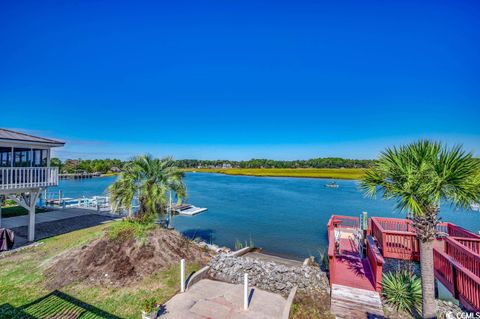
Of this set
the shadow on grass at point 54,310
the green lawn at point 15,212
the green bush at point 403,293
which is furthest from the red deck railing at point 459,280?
the green lawn at point 15,212

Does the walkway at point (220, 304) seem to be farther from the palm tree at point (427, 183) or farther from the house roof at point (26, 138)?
the house roof at point (26, 138)

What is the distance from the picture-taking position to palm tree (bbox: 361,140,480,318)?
4699 mm

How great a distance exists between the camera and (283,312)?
18.3 feet

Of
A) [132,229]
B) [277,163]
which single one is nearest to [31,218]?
[132,229]

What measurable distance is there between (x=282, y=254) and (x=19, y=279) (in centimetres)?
1085

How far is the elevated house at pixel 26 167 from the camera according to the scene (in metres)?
9.80

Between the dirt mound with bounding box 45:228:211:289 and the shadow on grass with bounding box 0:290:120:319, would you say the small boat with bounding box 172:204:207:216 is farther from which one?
the shadow on grass with bounding box 0:290:120:319

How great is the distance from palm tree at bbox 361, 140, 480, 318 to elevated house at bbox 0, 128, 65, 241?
41.9 feet

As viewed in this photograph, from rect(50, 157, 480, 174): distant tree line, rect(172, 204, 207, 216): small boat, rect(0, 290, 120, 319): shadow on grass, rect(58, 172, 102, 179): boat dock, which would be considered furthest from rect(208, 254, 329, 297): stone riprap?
rect(50, 157, 480, 174): distant tree line

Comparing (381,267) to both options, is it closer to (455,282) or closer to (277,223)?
(455,282)

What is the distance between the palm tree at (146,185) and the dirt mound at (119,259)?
1.20 m

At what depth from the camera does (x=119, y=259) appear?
7789 millimetres

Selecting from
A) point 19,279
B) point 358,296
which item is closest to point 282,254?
point 358,296

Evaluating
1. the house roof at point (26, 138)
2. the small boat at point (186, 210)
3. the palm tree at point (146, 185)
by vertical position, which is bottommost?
the small boat at point (186, 210)
